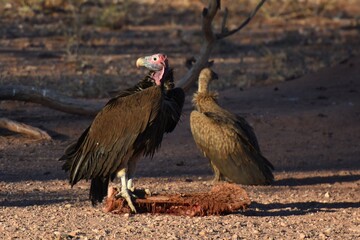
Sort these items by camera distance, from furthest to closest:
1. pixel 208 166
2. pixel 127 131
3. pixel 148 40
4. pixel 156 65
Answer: pixel 148 40 < pixel 208 166 < pixel 156 65 < pixel 127 131

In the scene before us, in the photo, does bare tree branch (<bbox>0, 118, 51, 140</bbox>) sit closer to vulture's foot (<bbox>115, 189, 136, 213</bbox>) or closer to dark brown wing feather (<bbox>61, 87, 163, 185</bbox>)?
dark brown wing feather (<bbox>61, 87, 163, 185</bbox>)

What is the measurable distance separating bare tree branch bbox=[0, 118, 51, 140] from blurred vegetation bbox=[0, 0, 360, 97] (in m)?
2.67

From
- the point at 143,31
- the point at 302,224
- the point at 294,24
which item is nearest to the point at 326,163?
the point at 302,224

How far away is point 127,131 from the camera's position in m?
7.70

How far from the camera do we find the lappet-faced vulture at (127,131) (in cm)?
764

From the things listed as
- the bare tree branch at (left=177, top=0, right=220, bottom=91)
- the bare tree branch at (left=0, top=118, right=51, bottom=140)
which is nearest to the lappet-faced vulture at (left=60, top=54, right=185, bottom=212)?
the bare tree branch at (left=0, top=118, right=51, bottom=140)

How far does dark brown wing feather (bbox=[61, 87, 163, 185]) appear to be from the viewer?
7.62 metres

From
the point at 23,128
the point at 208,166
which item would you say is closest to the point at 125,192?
the point at 208,166

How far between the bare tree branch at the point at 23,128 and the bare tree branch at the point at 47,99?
278mm

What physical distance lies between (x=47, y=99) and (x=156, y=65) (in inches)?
142

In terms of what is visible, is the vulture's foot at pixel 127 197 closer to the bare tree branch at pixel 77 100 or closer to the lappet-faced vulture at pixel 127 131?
the lappet-faced vulture at pixel 127 131

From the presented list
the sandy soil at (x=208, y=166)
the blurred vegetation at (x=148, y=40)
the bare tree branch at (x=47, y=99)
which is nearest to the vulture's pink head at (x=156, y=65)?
the sandy soil at (x=208, y=166)

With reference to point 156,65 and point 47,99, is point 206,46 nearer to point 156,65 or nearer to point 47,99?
point 47,99

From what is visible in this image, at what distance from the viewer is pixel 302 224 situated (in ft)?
25.0
